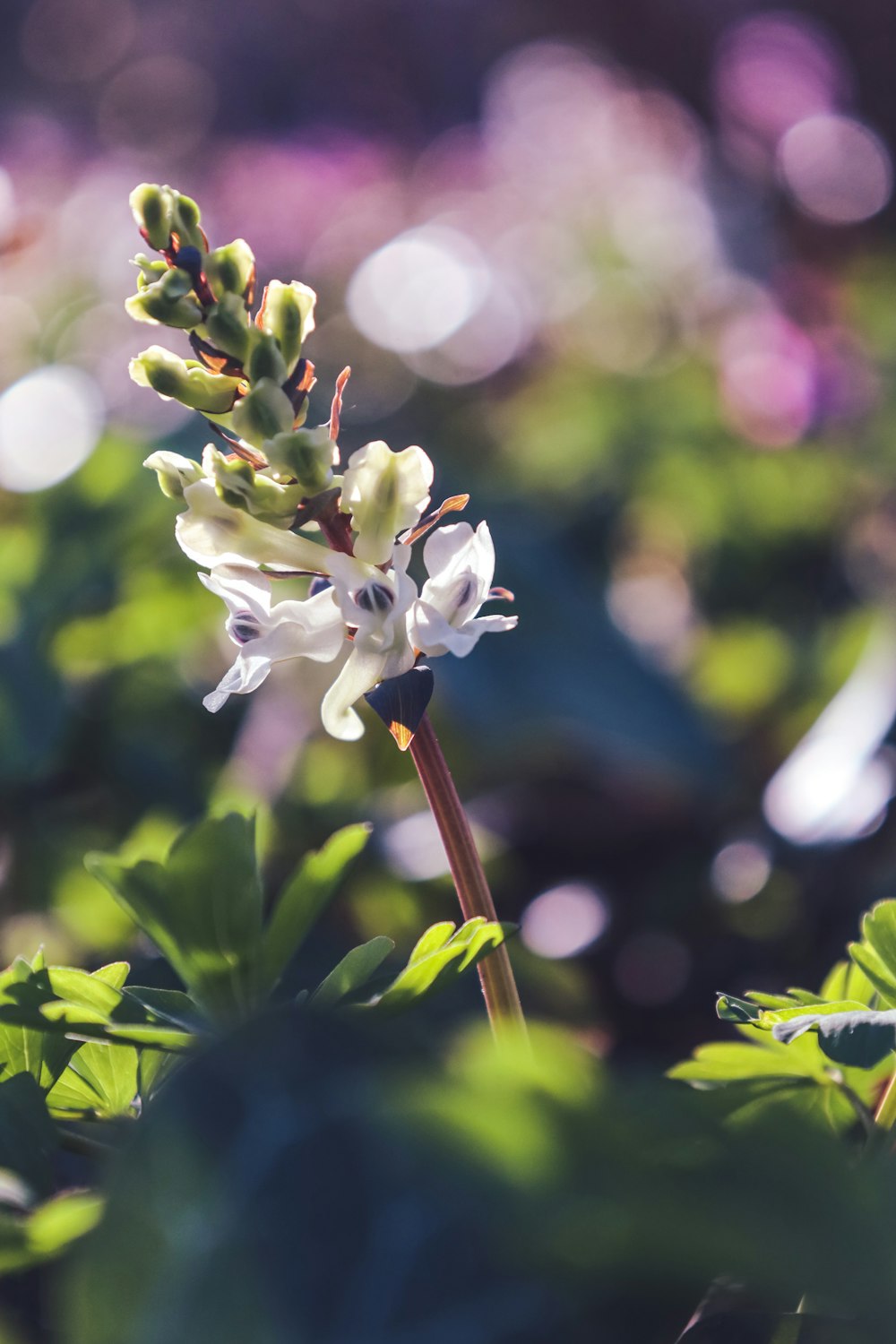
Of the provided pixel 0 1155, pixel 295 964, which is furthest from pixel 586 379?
pixel 0 1155

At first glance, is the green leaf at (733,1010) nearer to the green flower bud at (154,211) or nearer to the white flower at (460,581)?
the white flower at (460,581)

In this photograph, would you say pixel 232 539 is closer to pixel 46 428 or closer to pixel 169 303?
pixel 169 303

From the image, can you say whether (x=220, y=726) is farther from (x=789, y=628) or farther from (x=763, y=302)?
(x=763, y=302)

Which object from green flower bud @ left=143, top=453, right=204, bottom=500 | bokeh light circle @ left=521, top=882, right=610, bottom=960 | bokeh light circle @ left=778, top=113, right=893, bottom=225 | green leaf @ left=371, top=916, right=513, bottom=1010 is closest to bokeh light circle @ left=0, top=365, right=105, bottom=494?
bokeh light circle @ left=521, top=882, right=610, bottom=960

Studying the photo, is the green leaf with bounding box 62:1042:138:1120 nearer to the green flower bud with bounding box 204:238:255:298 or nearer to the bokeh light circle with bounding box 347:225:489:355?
the green flower bud with bounding box 204:238:255:298

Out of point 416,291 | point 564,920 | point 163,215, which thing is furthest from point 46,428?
point 416,291

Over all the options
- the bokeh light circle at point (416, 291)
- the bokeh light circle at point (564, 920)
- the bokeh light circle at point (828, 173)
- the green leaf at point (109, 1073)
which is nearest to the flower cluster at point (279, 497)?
the green leaf at point (109, 1073)
